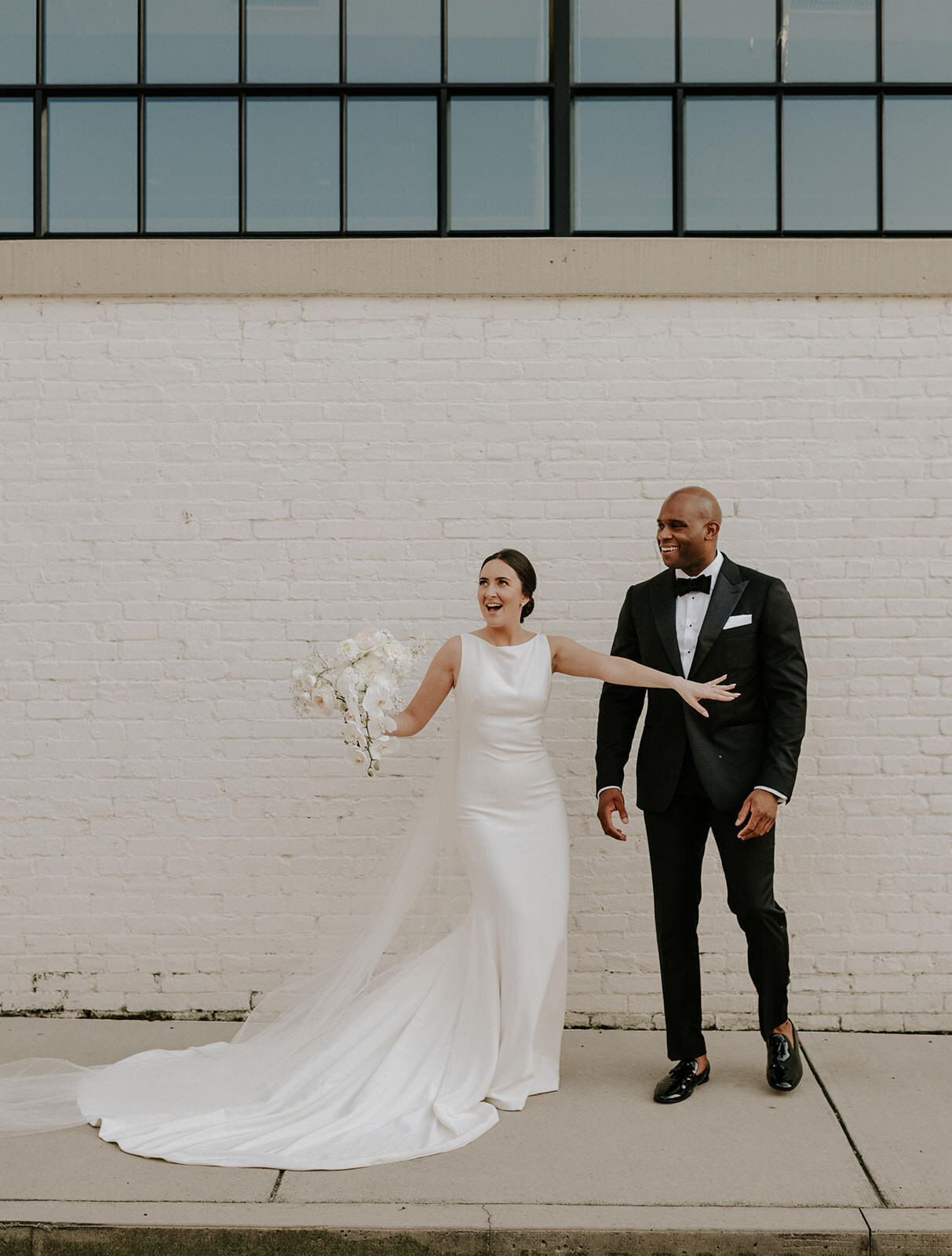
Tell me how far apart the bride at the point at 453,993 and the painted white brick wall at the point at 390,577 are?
0.66 meters

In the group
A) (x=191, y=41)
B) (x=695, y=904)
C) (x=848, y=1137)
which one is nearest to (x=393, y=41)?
(x=191, y=41)

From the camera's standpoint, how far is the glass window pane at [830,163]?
4969 millimetres

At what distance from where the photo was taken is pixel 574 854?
4789 millimetres

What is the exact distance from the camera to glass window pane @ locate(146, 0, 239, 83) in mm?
5004

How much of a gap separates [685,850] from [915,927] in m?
1.43

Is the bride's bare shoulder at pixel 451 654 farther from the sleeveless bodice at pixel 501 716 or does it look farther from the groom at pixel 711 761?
the groom at pixel 711 761

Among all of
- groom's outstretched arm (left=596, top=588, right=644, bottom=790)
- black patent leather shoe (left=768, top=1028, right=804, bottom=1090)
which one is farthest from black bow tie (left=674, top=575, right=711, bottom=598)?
black patent leather shoe (left=768, top=1028, right=804, bottom=1090)

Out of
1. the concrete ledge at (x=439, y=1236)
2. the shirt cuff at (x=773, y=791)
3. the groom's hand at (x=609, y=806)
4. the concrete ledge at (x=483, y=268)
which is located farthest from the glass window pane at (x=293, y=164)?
the concrete ledge at (x=439, y=1236)

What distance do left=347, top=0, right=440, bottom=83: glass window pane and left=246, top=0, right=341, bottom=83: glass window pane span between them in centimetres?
9

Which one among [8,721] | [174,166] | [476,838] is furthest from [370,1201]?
[174,166]

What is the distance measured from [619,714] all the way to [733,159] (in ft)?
8.87

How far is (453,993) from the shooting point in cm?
404

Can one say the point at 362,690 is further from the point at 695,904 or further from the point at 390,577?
the point at 695,904

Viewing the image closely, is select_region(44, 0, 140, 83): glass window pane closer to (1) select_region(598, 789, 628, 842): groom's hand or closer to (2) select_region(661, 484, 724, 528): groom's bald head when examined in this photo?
(2) select_region(661, 484, 724, 528): groom's bald head
